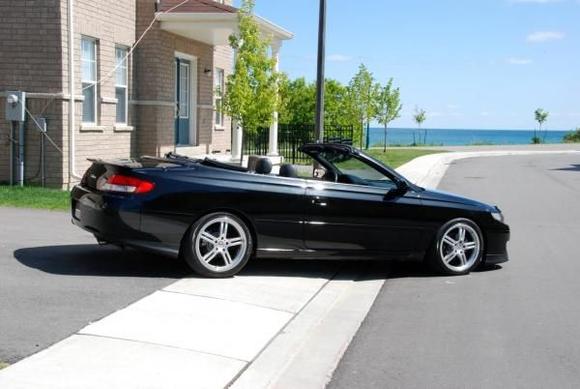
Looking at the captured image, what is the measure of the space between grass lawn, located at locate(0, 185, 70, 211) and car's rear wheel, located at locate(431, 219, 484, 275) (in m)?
6.36

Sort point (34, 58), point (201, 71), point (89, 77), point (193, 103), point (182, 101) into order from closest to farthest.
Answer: point (34, 58) → point (89, 77) → point (182, 101) → point (193, 103) → point (201, 71)

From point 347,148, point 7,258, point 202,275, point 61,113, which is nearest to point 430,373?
point 202,275

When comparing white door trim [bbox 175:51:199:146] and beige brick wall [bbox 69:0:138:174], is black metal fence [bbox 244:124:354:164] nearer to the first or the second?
white door trim [bbox 175:51:199:146]

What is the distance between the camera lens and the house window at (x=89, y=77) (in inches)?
603

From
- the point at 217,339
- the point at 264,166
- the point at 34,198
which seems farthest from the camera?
the point at 34,198

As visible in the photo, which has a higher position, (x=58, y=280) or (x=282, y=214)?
(x=282, y=214)

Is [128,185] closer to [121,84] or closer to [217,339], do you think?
[217,339]

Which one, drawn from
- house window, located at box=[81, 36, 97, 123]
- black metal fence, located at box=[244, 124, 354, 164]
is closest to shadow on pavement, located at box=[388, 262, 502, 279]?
house window, located at box=[81, 36, 97, 123]

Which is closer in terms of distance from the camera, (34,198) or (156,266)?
(156,266)

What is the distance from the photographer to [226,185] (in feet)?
25.3

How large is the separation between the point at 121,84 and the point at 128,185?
10059 mm

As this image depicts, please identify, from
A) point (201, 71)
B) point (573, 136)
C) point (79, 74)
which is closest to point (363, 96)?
point (201, 71)

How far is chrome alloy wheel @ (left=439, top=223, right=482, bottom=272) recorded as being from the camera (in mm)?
8516

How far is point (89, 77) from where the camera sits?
1554 centimetres
